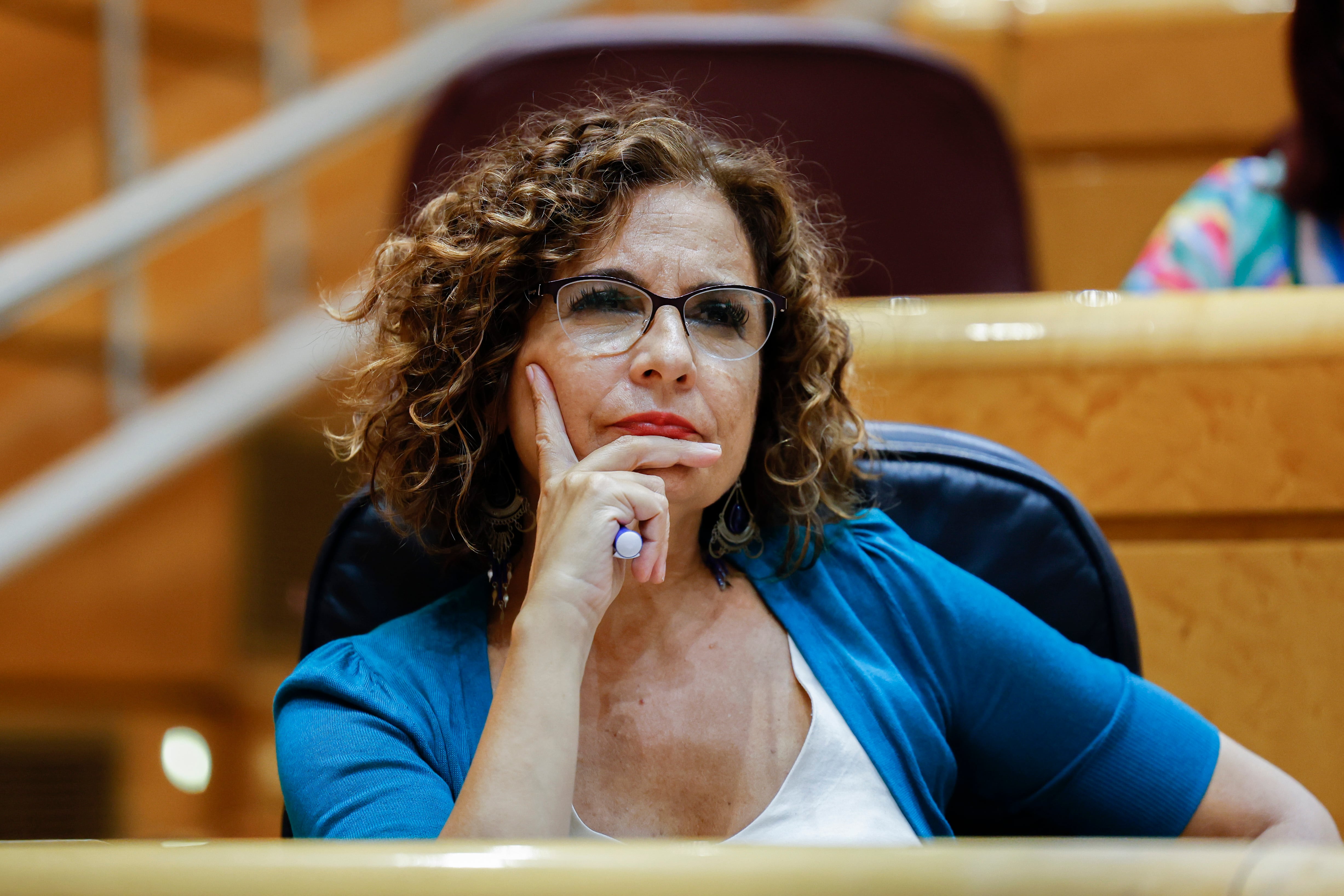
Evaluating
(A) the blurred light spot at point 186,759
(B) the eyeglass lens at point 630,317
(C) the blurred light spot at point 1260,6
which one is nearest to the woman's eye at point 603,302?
(B) the eyeglass lens at point 630,317

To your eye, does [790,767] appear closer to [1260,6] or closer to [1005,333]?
[1005,333]

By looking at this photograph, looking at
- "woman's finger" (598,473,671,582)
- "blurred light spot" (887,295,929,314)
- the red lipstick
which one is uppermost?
"blurred light spot" (887,295,929,314)

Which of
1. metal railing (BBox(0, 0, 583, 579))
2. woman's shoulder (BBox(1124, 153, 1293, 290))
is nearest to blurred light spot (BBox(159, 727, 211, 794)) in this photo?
metal railing (BBox(0, 0, 583, 579))

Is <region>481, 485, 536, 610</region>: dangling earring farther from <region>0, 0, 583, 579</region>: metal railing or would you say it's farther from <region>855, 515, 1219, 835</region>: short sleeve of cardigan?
<region>0, 0, 583, 579</region>: metal railing

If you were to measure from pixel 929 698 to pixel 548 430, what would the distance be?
33cm

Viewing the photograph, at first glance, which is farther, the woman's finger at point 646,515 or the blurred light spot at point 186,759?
the blurred light spot at point 186,759

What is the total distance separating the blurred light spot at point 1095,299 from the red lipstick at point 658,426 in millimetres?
516

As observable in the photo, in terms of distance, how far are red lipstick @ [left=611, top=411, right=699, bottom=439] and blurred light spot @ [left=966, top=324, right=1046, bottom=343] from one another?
1.39ft

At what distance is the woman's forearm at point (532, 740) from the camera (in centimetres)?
69

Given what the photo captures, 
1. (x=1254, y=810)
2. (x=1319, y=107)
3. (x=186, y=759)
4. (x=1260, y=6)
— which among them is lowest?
(x=186, y=759)

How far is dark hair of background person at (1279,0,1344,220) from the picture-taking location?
148 centimetres

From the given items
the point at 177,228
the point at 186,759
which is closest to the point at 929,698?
the point at 177,228

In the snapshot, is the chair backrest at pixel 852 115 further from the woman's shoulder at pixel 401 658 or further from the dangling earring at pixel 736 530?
the woman's shoulder at pixel 401 658

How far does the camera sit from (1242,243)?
61.3 inches
